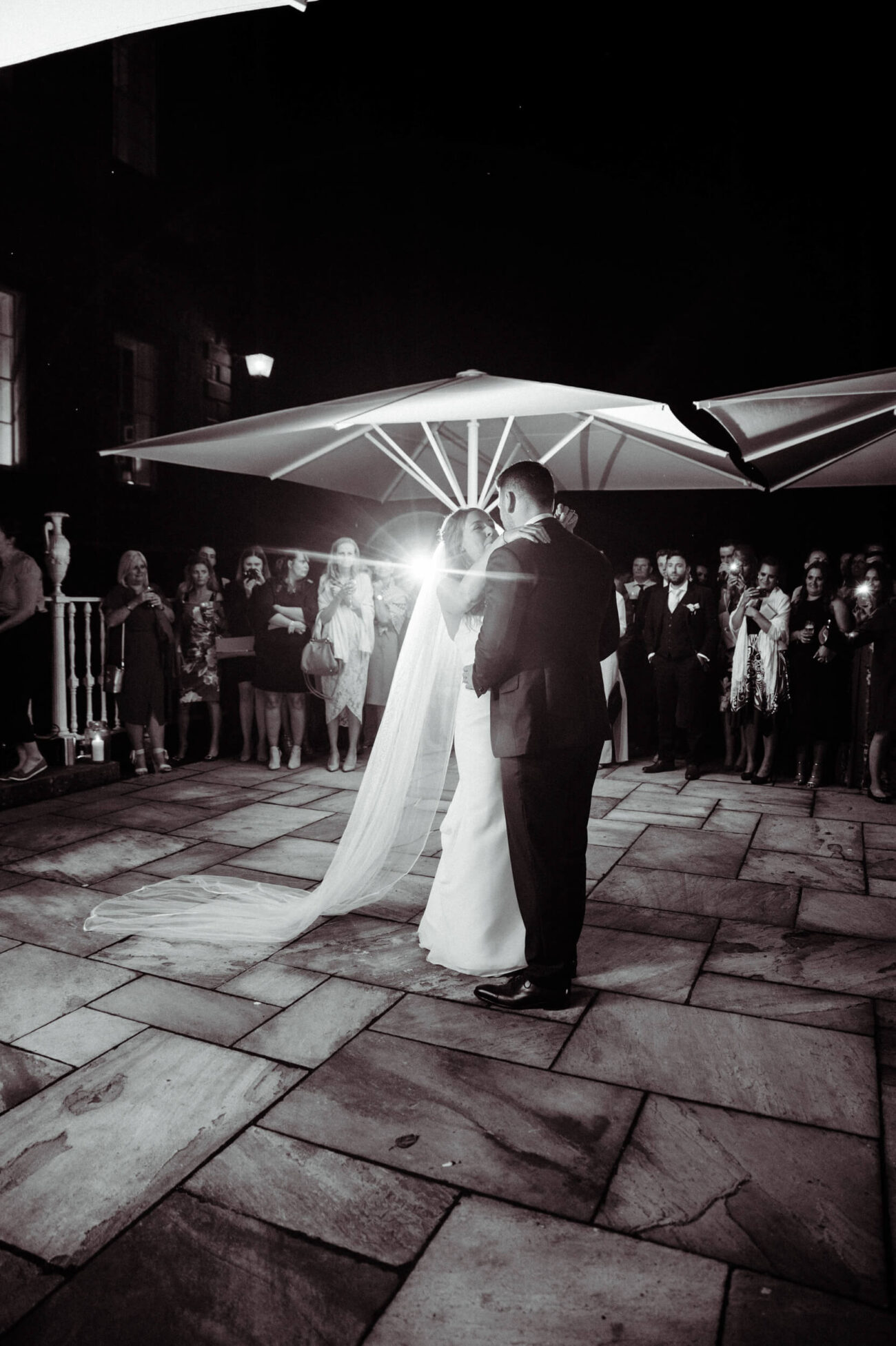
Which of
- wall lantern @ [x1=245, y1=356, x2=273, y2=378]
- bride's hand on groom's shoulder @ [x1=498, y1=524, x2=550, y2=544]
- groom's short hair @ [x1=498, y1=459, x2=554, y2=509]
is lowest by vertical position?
bride's hand on groom's shoulder @ [x1=498, y1=524, x2=550, y2=544]

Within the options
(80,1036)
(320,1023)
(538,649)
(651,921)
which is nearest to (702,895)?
(651,921)

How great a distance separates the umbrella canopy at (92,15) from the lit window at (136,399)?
8014 mm

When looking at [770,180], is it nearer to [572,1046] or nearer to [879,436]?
[879,436]

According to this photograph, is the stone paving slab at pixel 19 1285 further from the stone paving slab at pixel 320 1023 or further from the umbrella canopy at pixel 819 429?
the umbrella canopy at pixel 819 429

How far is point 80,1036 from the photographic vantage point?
256 cm

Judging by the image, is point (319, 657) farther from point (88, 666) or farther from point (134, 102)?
point (134, 102)

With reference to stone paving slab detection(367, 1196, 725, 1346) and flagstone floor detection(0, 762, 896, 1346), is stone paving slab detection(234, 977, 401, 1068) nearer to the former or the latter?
flagstone floor detection(0, 762, 896, 1346)

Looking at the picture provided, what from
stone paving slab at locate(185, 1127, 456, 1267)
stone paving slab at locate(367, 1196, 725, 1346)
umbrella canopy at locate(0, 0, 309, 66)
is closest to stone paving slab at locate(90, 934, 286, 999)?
stone paving slab at locate(185, 1127, 456, 1267)

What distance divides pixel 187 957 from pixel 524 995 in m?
1.28

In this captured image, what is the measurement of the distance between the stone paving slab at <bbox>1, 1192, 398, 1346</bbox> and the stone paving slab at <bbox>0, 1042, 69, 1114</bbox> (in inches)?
26.8

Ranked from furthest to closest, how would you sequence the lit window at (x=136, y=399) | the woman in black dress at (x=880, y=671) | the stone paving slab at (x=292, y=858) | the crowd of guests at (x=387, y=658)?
the lit window at (x=136, y=399)
the crowd of guests at (x=387, y=658)
the woman in black dress at (x=880, y=671)
the stone paving slab at (x=292, y=858)

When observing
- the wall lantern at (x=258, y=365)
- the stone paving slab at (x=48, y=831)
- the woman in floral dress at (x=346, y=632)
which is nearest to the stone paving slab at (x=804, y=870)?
the woman in floral dress at (x=346, y=632)

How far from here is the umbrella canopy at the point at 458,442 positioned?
152 inches

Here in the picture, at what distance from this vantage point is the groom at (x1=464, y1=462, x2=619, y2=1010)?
2.68 m
